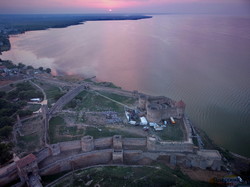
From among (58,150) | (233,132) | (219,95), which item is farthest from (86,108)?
(219,95)

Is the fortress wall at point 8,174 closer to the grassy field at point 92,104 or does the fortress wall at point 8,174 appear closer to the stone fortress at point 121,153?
the stone fortress at point 121,153

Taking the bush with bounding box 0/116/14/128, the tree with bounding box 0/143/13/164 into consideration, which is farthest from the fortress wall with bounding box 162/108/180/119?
the bush with bounding box 0/116/14/128

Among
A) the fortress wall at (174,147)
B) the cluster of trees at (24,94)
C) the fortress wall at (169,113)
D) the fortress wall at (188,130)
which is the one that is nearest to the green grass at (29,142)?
the cluster of trees at (24,94)

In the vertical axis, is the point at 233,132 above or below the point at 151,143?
below

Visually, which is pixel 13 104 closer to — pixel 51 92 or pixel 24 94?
pixel 24 94

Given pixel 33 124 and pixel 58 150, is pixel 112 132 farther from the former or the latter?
pixel 33 124

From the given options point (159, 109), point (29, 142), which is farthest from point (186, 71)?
point (29, 142)
